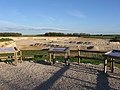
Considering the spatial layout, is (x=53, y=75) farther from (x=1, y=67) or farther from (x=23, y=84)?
(x=1, y=67)

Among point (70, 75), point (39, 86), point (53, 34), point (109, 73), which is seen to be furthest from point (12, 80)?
point (53, 34)

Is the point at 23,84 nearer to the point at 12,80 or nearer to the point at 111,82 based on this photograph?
the point at 12,80

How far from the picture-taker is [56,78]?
9328mm

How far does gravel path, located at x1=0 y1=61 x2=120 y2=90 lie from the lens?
8133 millimetres

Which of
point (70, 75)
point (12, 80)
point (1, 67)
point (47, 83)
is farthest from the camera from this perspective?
point (1, 67)

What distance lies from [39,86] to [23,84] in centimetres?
62

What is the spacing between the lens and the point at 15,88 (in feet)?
26.2

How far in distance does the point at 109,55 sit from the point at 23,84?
345 cm

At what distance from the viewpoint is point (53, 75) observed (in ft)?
32.6

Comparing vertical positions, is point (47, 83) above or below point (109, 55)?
below

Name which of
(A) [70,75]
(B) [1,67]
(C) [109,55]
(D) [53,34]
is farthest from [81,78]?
(D) [53,34]

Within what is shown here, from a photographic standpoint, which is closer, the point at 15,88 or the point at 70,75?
the point at 15,88

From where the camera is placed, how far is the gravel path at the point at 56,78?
813cm

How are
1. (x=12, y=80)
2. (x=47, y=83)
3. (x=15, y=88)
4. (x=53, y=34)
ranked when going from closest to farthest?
(x=15, y=88) < (x=47, y=83) < (x=12, y=80) < (x=53, y=34)
